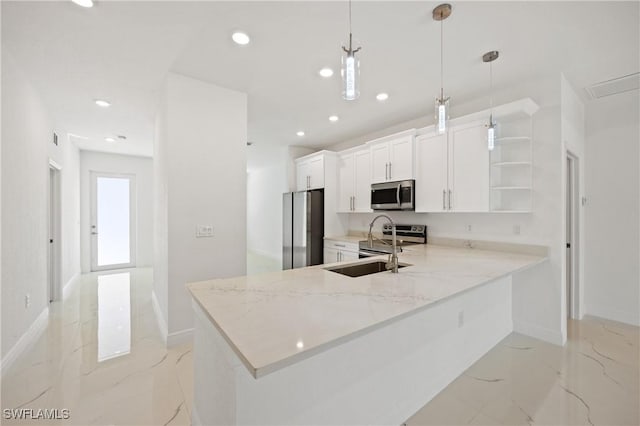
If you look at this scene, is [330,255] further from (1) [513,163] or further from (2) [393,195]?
(1) [513,163]

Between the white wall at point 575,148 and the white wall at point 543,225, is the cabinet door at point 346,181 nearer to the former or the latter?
the white wall at point 543,225

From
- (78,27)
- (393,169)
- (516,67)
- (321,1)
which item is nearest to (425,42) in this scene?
(321,1)

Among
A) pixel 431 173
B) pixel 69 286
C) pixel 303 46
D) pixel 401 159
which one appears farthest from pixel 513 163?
pixel 69 286

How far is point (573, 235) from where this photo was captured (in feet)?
10.9

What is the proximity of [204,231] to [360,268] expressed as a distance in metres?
1.63

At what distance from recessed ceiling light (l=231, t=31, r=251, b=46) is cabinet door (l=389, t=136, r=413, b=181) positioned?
2.32 metres

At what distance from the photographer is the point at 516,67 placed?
2.59 meters

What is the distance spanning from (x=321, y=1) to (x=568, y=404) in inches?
125

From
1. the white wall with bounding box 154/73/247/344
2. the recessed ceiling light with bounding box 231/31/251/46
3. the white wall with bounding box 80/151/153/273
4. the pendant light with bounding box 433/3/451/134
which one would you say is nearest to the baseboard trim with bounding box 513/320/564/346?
the pendant light with bounding box 433/3/451/134

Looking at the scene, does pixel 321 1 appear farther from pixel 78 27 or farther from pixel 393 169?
pixel 393 169

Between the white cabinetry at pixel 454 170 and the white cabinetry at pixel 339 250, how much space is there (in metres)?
1.13

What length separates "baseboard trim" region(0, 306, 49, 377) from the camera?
2281 millimetres

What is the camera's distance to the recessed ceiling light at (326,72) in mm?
2617

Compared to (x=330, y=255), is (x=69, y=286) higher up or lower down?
lower down
